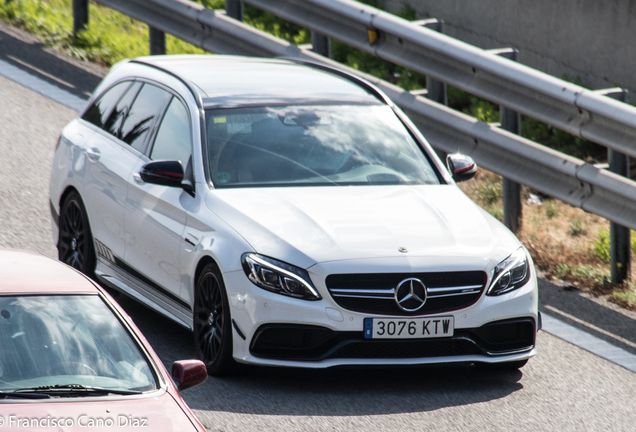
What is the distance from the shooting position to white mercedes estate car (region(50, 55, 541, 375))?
643cm

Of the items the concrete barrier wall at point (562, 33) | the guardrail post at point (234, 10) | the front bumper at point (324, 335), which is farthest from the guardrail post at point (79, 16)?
the front bumper at point (324, 335)

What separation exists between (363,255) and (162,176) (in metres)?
1.47

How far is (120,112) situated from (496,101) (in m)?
3.04

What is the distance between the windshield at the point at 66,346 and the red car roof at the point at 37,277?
0.14 ft

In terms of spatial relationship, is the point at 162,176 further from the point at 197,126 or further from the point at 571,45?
the point at 571,45

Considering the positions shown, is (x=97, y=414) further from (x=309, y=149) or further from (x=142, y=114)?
(x=142, y=114)

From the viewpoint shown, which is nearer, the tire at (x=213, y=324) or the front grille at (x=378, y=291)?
the front grille at (x=378, y=291)

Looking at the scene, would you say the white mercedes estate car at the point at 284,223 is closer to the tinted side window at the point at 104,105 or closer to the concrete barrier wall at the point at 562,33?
the tinted side window at the point at 104,105

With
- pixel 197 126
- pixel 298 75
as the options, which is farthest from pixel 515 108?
pixel 197 126

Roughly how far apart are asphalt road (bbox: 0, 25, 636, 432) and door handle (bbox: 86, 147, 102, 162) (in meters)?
1.01

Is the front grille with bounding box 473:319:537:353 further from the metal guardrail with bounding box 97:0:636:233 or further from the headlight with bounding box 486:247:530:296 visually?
the metal guardrail with bounding box 97:0:636:233

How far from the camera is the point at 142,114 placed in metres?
8.17

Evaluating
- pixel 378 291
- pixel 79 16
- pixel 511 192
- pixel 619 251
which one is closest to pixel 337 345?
pixel 378 291

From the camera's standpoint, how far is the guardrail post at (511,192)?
9.77m
